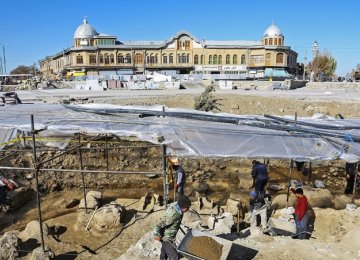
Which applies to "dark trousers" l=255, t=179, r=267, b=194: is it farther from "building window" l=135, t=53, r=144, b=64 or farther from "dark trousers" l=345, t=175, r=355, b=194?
"building window" l=135, t=53, r=144, b=64

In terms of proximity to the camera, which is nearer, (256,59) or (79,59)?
(79,59)

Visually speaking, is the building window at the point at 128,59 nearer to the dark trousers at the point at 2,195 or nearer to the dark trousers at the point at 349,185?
the dark trousers at the point at 2,195

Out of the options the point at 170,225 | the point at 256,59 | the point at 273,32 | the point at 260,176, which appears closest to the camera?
the point at 170,225

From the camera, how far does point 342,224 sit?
945 centimetres

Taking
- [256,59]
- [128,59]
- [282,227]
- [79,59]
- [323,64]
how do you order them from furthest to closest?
[323,64]
[256,59]
[128,59]
[79,59]
[282,227]

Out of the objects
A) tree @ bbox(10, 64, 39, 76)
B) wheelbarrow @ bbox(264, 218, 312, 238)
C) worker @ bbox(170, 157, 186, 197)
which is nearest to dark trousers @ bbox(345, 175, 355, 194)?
wheelbarrow @ bbox(264, 218, 312, 238)

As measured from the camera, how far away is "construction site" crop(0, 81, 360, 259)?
7.64 meters

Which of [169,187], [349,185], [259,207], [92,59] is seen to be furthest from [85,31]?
[259,207]

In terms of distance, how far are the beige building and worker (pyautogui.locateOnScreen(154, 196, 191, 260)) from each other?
67.6 meters

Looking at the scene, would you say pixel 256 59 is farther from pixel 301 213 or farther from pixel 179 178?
pixel 301 213

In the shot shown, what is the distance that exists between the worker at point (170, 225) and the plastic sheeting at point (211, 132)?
116 inches

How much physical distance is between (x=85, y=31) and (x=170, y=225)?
77.8 m

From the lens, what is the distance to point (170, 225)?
601 centimetres

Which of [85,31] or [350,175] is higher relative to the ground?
[85,31]
